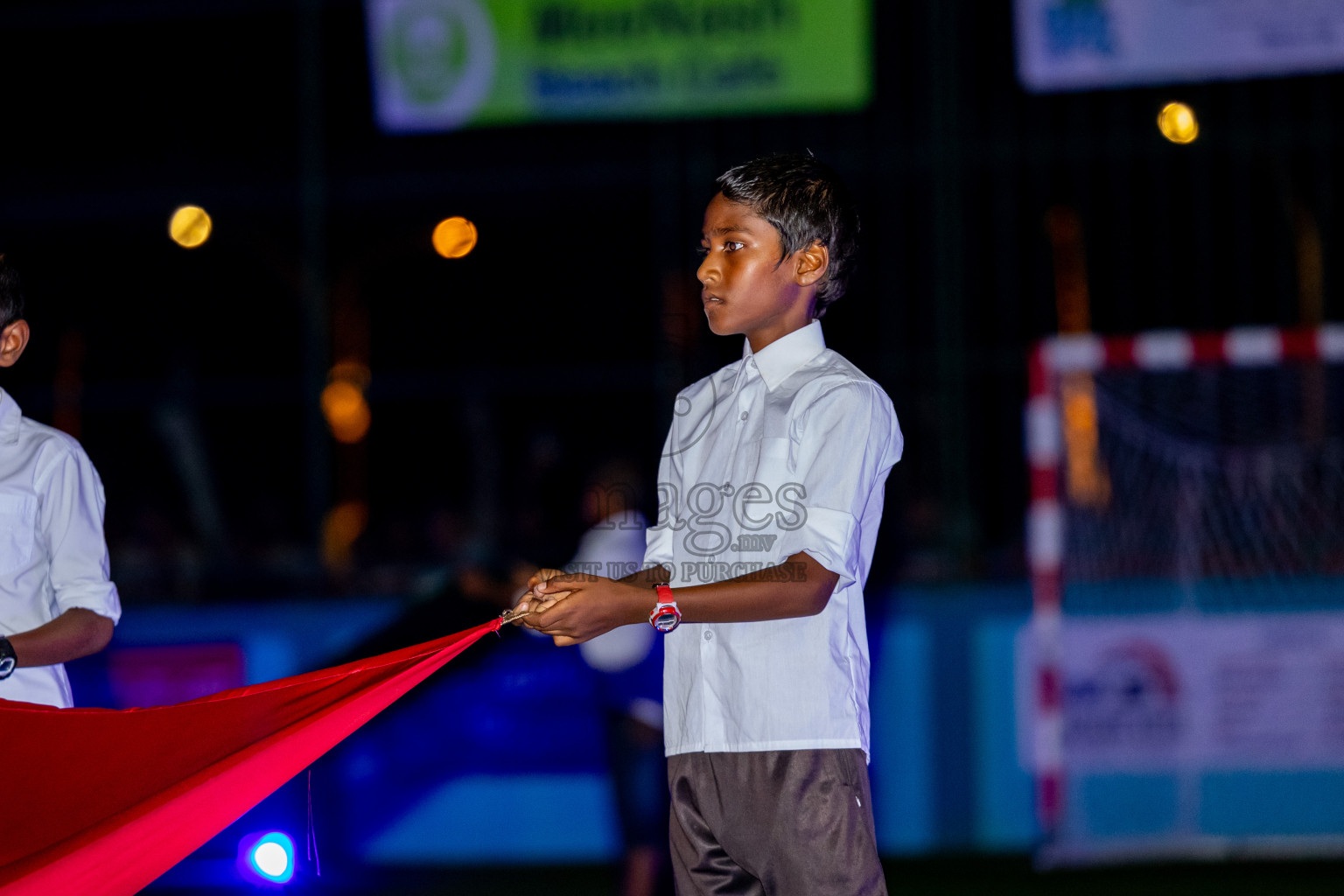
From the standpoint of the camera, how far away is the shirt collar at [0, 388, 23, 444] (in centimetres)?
252

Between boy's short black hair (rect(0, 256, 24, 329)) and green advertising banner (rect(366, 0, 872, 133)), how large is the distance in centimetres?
455

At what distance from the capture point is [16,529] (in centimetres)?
246

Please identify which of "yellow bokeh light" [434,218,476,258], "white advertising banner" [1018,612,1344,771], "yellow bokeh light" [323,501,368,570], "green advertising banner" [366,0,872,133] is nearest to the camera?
"white advertising banner" [1018,612,1344,771]

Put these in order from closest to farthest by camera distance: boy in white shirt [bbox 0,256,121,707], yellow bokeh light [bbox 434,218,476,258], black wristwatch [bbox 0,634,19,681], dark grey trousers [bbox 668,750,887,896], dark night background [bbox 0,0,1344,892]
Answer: dark grey trousers [bbox 668,750,887,896] → black wristwatch [bbox 0,634,19,681] → boy in white shirt [bbox 0,256,121,707] → dark night background [bbox 0,0,1344,892] → yellow bokeh light [bbox 434,218,476,258]

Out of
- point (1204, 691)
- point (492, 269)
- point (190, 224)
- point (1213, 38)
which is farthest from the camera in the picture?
point (492, 269)

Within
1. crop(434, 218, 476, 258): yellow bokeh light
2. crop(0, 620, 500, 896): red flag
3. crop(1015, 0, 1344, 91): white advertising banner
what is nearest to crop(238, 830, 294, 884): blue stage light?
crop(0, 620, 500, 896): red flag

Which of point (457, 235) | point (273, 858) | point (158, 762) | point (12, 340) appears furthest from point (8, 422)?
point (457, 235)

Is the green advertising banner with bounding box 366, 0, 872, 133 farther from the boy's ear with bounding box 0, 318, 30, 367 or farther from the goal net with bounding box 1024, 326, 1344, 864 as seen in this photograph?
the boy's ear with bounding box 0, 318, 30, 367

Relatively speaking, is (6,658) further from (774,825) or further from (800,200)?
(800,200)

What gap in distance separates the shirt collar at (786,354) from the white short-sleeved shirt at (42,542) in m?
1.19

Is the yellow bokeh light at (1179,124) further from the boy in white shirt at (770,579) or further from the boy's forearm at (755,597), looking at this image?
the boy's forearm at (755,597)

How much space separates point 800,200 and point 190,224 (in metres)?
7.70

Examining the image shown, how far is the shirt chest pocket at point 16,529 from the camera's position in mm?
2455

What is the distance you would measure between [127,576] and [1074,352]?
4.14 meters
